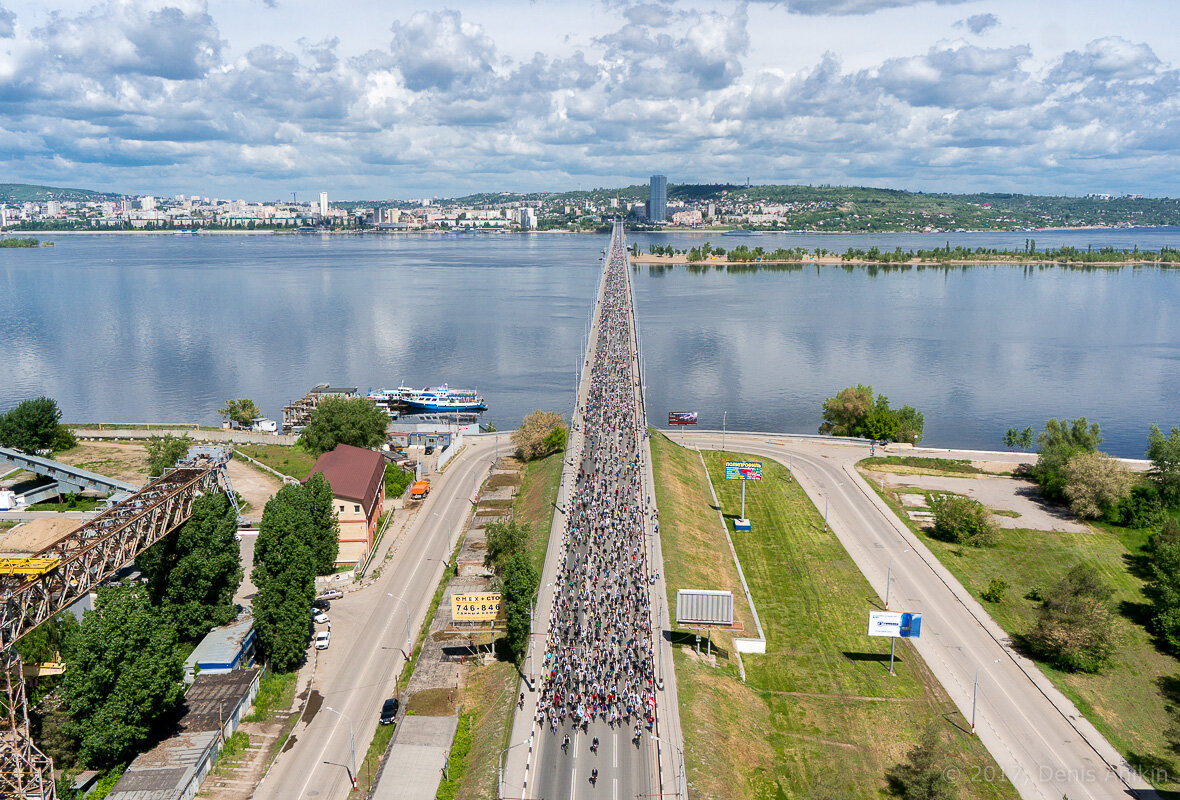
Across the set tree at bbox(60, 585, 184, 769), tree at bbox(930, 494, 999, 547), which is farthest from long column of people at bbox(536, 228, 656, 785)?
tree at bbox(930, 494, 999, 547)

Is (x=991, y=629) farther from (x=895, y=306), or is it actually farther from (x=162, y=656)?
(x=895, y=306)

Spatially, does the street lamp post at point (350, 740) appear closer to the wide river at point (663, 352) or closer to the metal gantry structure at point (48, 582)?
the metal gantry structure at point (48, 582)

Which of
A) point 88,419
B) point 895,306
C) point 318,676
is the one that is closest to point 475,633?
point 318,676

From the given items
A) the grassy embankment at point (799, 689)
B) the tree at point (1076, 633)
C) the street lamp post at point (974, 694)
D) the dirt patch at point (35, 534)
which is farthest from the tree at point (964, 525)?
the dirt patch at point (35, 534)

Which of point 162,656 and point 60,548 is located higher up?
point 60,548

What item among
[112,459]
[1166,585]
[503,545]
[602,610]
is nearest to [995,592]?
[1166,585]

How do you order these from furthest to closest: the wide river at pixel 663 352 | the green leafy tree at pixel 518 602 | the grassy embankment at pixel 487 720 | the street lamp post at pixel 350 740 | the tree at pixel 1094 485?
the wide river at pixel 663 352
the tree at pixel 1094 485
the green leafy tree at pixel 518 602
the street lamp post at pixel 350 740
the grassy embankment at pixel 487 720
